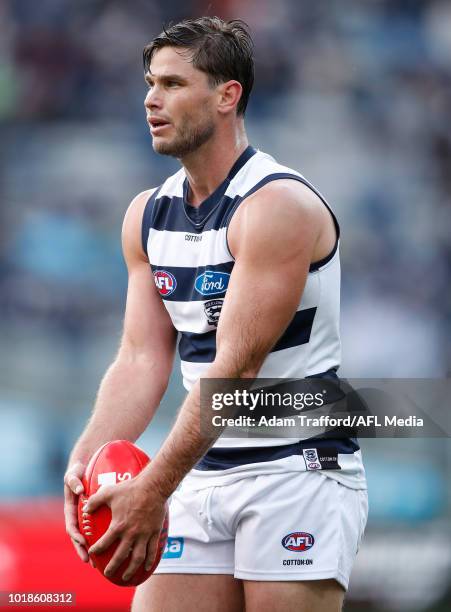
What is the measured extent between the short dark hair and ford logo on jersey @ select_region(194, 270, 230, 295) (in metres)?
0.65

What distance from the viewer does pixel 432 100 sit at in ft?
28.8

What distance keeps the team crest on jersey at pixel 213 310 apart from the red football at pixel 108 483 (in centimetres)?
47

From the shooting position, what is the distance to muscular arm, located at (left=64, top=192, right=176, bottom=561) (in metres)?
3.46

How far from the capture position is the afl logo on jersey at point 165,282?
11.0ft

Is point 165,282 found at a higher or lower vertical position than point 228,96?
lower

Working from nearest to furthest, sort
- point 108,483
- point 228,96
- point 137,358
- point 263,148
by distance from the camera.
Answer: point 108,483 < point 228,96 < point 137,358 < point 263,148

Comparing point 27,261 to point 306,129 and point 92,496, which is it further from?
point 92,496

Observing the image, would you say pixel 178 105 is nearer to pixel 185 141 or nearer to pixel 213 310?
pixel 185 141

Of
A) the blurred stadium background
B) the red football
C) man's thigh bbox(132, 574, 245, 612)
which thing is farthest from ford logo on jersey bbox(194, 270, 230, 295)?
the blurred stadium background

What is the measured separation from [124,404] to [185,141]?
36.0 inches

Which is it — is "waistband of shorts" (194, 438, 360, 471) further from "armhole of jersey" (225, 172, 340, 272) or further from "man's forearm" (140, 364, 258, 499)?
"armhole of jersey" (225, 172, 340, 272)

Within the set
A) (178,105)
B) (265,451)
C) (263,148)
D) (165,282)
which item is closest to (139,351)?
(165,282)

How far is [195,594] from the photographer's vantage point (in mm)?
3170

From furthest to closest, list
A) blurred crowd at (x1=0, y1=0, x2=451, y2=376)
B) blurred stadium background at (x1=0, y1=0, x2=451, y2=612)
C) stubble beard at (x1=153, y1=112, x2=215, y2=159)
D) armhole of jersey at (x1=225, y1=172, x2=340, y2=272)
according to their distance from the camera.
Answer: blurred crowd at (x1=0, y1=0, x2=451, y2=376), blurred stadium background at (x1=0, y1=0, x2=451, y2=612), stubble beard at (x1=153, y1=112, x2=215, y2=159), armhole of jersey at (x1=225, y1=172, x2=340, y2=272)
